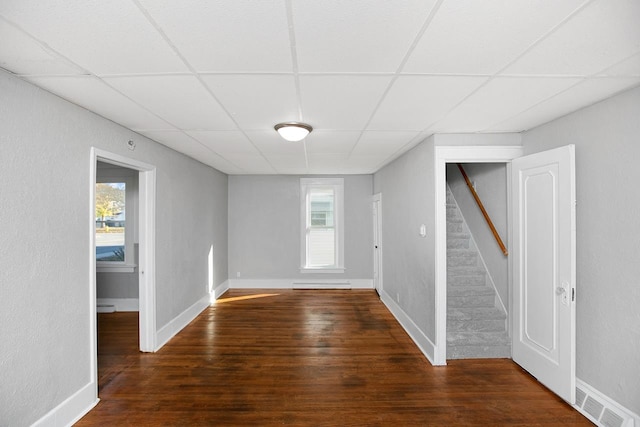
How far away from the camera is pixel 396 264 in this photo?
466 cm

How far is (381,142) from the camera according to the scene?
3.52m

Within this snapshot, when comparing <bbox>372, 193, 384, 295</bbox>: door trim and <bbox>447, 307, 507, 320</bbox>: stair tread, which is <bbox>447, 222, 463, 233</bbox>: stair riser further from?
<bbox>372, 193, 384, 295</bbox>: door trim

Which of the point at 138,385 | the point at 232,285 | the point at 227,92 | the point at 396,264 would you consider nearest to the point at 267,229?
the point at 232,285

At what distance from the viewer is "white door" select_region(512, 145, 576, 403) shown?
239 cm

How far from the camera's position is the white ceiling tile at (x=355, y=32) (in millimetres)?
1232

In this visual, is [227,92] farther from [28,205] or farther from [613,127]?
[613,127]

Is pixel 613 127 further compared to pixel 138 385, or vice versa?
pixel 138 385

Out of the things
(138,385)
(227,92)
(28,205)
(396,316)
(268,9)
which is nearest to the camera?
(268,9)

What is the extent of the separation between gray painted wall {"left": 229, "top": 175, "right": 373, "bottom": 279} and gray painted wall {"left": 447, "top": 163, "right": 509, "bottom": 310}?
2286 mm

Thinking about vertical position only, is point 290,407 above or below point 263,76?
below

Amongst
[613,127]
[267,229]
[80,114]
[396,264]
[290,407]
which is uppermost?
[80,114]

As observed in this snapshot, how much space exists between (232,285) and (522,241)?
530 cm

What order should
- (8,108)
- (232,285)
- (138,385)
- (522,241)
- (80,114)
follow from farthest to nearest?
(232,285) < (522,241) < (138,385) < (80,114) < (8,108)

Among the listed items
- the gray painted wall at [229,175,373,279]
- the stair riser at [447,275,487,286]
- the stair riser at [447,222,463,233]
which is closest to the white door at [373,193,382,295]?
the gray painted wall at [229,175,373,279]
